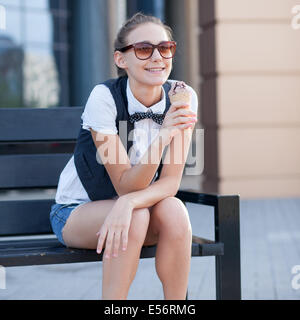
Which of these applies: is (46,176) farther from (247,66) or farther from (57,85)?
(57,85)

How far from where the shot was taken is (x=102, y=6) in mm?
13664

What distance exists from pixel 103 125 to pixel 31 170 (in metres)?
0.71

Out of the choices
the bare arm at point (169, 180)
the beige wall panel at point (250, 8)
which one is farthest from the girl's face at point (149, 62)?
the beige wall panel at point (250, 8)

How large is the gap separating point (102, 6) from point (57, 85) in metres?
2.43

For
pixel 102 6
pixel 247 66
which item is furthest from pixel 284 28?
pixel 102 6

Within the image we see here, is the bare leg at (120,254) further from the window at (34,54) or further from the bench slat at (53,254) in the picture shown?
the window at (34,54)

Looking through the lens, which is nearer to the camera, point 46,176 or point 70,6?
point 46,176

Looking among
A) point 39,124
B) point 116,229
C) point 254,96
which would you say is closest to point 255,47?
point 254,96

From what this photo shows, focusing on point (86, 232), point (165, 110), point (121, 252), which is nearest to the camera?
point (121, 252)

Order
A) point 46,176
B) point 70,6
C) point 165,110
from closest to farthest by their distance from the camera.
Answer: point 165,110 → point 46,176 → point 70,6

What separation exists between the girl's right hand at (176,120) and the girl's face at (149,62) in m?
0.16

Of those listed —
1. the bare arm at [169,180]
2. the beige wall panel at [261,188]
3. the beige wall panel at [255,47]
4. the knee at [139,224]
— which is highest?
the beige wall panel at [255,47]

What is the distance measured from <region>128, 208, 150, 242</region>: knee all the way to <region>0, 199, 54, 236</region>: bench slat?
2.52 ft

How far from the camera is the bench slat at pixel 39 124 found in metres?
3.17
